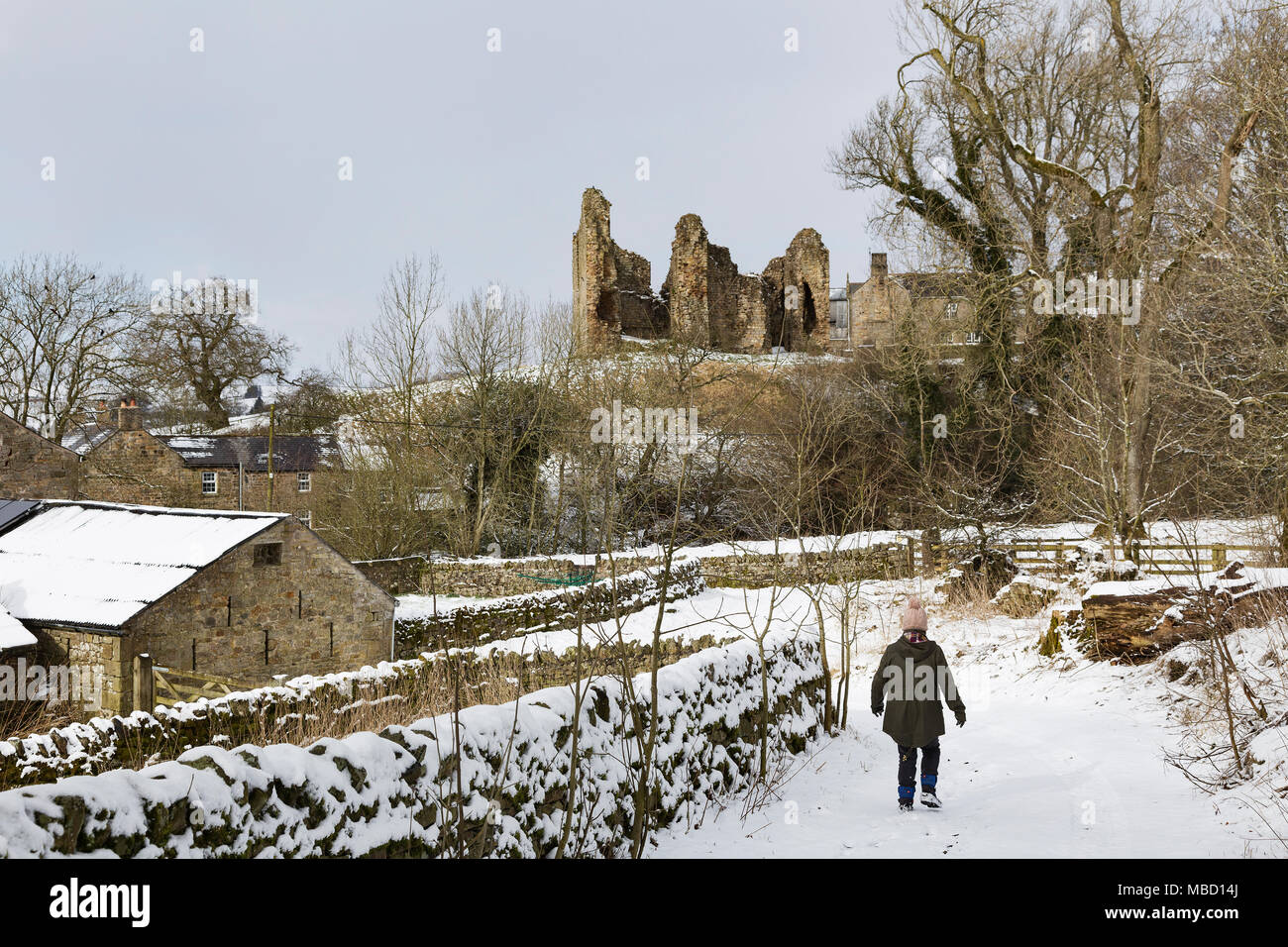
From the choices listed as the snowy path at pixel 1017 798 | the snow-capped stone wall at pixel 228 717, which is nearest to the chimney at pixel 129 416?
the snow-capped stone wall at pixel 228 717

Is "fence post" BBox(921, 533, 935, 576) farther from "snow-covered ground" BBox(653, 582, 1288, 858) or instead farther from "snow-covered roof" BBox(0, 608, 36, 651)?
"snow-covered roof" BBox(0, 608, 36, 651)

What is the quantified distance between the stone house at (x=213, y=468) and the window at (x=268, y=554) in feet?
53.2

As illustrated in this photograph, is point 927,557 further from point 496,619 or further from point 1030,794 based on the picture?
point 1030,794

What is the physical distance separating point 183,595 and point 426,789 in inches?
422

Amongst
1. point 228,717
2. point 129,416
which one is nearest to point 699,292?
point 129,416

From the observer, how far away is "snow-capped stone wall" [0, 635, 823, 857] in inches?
132

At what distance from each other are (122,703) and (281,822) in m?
10.5

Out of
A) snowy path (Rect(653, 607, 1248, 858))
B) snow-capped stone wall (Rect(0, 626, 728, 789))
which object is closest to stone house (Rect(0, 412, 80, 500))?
snow-capped stone wall (Rect(0, 626, 728, 789))

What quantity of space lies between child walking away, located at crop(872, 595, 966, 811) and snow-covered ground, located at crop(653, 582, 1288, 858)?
28 centimetres

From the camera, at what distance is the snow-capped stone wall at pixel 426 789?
3349 mm

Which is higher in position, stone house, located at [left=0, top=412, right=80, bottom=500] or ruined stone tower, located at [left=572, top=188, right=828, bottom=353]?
ruined stone tower, located at [left=572, top=188, right=828, bottom=353]

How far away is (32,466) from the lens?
2467 centimetres

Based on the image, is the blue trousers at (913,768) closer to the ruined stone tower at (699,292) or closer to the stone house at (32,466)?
the stone house at (32,466)
